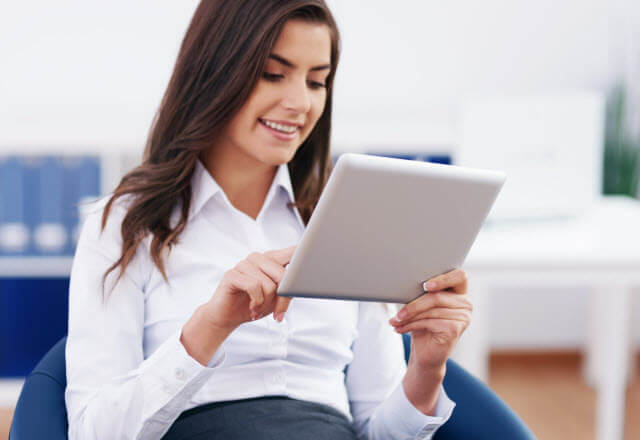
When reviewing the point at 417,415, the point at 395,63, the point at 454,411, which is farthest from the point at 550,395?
the point at 417,415

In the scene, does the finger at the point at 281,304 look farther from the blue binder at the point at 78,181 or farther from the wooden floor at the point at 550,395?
the wooden floor at the point at 550,395

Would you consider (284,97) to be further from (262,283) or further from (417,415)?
(417,415)

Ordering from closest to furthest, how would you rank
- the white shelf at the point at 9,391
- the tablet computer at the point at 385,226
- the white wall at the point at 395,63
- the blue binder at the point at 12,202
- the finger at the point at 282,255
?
the tablet computer at the point at 385,226 < the finger at the point at 282,255 < the blue binder at the point at 12,202 < the white shelf at the point at 9,391 < the white wall at the point at 395,63

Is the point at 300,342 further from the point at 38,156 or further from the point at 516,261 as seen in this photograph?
the point at 38,156

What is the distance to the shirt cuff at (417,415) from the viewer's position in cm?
126

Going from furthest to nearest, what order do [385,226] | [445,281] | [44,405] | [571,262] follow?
[571,262], [44,405], [445,281], [385,226]

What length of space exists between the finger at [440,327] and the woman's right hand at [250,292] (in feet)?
0.69

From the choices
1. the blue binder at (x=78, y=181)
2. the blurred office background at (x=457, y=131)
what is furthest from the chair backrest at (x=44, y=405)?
the blue binder at (x=78, y=181)

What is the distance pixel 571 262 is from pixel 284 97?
3.74 ft

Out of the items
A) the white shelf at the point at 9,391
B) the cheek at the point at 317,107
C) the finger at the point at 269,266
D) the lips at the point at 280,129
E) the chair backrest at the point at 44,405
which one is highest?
the cheek at the point at 317,107

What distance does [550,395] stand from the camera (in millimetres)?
3160

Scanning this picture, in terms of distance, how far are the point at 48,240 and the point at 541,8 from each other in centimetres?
228

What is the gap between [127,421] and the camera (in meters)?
1.11

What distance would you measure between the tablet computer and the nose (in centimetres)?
38
